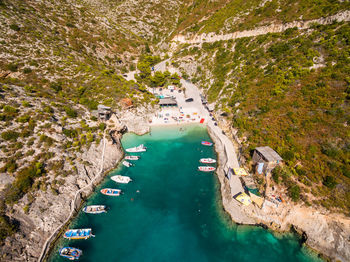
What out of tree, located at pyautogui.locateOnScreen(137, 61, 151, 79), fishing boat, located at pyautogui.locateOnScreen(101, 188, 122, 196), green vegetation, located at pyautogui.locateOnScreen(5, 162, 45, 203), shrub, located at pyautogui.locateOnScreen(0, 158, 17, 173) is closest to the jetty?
tree, located at pyautogui.locateOnScreen(137, 61, 151, 79)

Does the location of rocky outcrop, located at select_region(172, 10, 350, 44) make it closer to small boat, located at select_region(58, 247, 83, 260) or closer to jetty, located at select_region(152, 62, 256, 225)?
jetty, located at select_region(152, 62, 256, 225)

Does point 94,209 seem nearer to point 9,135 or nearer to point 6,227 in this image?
point 6,227

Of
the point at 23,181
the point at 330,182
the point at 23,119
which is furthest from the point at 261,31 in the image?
the point at 23,181

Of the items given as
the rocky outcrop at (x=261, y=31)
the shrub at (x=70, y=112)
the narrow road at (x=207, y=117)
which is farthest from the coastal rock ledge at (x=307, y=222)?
the rocky outcrop at (x=261, y=31)

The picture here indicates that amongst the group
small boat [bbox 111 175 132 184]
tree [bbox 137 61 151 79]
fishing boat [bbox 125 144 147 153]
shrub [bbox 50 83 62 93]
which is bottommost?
small boat [bbox 111 175 132 184]

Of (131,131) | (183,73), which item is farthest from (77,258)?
(183,73)

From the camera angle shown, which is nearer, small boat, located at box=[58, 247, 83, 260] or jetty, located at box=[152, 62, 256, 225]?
small boat, located at box=[58, 247, 83, 260]
